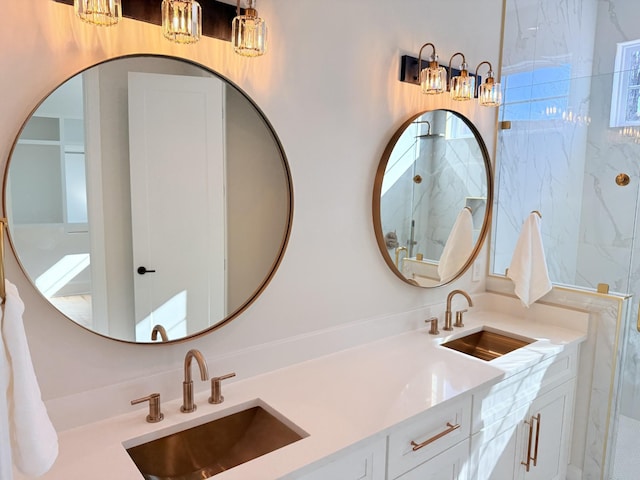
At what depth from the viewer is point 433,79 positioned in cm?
199

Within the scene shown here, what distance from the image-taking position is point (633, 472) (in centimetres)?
241

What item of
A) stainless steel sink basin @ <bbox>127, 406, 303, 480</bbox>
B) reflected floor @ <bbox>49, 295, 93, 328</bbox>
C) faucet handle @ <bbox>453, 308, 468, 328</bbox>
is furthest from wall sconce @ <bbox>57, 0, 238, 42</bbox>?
faucet handle @ <bbox>453, 308, 468, 328</bbox>

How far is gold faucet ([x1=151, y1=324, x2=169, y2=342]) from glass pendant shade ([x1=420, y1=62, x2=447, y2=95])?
4.84 feet

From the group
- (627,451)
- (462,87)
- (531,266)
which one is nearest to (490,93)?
(462,87)

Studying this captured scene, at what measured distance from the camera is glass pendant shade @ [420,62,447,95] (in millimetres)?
1987

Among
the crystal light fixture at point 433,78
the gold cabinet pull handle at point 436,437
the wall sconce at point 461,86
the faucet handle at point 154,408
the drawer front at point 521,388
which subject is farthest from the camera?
the wall sconce at point 461,86

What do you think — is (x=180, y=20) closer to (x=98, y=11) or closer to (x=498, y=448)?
(x=98, y=11)

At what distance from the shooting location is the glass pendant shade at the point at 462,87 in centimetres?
214

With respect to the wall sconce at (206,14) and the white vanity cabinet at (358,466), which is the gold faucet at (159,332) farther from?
the wall sconce at (206,14)

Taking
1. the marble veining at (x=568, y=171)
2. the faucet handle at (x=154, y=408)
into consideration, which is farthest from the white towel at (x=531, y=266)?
the faucet handle at (x=154, y=408)

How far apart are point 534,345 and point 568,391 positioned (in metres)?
0.40

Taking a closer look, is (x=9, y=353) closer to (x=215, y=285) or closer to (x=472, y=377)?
(x=215, y=285)

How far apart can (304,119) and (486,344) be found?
1496 mm

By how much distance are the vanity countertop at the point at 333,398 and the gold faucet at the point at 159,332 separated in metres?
0.22
